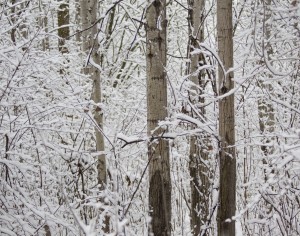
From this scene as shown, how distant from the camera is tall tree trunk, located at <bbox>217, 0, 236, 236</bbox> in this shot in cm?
362

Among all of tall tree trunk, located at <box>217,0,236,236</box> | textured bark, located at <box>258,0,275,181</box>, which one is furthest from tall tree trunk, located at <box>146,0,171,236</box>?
textured bark, located at <box>258,0,275,181</box>

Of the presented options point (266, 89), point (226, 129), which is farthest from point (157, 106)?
point (266, 89)

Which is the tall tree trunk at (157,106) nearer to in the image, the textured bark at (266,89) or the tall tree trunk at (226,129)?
the tall tree trunk at (226,129)

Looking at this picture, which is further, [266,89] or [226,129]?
[226,129]

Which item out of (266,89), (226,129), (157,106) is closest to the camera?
(266,89)

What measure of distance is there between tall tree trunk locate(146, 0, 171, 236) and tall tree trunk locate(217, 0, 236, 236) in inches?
20.0

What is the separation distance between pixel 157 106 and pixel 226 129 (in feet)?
2.16

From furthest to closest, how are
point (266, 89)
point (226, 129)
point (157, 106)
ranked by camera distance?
point (157, 106)
point (226, 129)
point (266, 89)

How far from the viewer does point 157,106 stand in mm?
3895

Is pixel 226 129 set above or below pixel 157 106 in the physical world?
below

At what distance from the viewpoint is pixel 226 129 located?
3682 mm

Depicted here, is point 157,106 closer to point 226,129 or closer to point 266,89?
point 226,129

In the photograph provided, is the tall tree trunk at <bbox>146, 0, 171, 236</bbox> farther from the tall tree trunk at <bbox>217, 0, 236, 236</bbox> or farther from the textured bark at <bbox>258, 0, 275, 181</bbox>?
the textured bark at <bbox>258, 0, 275, 181</bbox>

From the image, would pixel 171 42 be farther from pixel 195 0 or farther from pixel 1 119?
pixel 1 119
